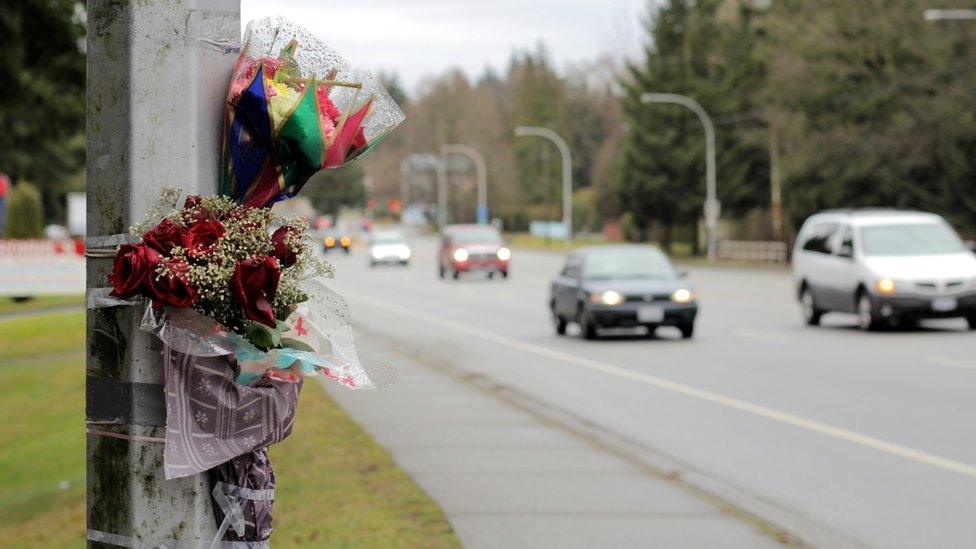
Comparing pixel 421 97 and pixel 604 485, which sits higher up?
pixel 421 97

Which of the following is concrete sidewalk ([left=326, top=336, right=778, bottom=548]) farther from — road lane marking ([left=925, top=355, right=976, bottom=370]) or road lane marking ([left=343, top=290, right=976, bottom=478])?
road lane marking ([left=925, top=355, right=976, bottom=370])

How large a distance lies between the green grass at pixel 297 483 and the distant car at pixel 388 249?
134 ft

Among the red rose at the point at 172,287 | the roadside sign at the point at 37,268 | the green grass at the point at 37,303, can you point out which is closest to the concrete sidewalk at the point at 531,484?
the red rose at the point at 172,287

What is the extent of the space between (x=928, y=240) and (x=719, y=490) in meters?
15.4

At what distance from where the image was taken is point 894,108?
50.6 m

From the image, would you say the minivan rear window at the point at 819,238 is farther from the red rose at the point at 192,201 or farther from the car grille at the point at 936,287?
the red rose at the point at 192,201

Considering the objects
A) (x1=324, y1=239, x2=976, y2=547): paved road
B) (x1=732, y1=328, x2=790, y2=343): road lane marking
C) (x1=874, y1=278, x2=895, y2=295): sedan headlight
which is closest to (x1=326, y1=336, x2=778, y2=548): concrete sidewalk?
(x1=324, y1=239, x2=976, y2=547): paved road

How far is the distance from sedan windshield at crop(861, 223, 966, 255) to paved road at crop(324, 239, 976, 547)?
129 centimetres

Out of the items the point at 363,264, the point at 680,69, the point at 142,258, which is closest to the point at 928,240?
the point at 142,258

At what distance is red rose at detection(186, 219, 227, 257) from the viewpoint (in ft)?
11.3

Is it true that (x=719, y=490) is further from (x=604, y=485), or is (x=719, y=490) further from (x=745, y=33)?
(x=745, y=33)

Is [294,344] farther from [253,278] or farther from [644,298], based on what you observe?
[644,298]

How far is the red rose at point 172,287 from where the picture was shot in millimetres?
3365

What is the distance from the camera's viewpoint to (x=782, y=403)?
46.2 feet
